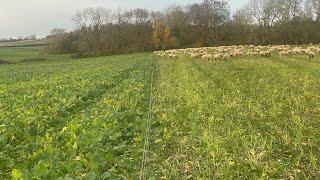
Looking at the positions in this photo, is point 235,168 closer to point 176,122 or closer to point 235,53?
point 176,122

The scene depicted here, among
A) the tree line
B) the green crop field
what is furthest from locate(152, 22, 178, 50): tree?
the green crop field

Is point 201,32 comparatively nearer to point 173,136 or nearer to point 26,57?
point 26,57

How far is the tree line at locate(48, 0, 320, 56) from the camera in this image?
76188 mm

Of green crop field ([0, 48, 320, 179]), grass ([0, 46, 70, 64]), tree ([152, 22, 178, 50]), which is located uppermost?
tree ([152, 22, 178, 50])

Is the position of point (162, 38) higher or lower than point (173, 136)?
higher

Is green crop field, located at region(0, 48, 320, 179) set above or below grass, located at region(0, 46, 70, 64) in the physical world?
above

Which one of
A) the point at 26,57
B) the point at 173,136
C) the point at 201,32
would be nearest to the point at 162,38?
the point at 201,32

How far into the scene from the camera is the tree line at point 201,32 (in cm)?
7619

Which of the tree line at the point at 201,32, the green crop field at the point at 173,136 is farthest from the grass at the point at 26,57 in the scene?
the green crop field at the point at 173,136

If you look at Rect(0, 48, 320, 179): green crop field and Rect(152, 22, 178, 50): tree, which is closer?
Rect(0, 48, 320, 179): green crop field

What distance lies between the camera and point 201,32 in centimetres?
8644

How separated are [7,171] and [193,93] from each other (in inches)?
338

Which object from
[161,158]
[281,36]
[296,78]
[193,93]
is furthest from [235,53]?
[281,36]

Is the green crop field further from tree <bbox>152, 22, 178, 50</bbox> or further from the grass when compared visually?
the grass
